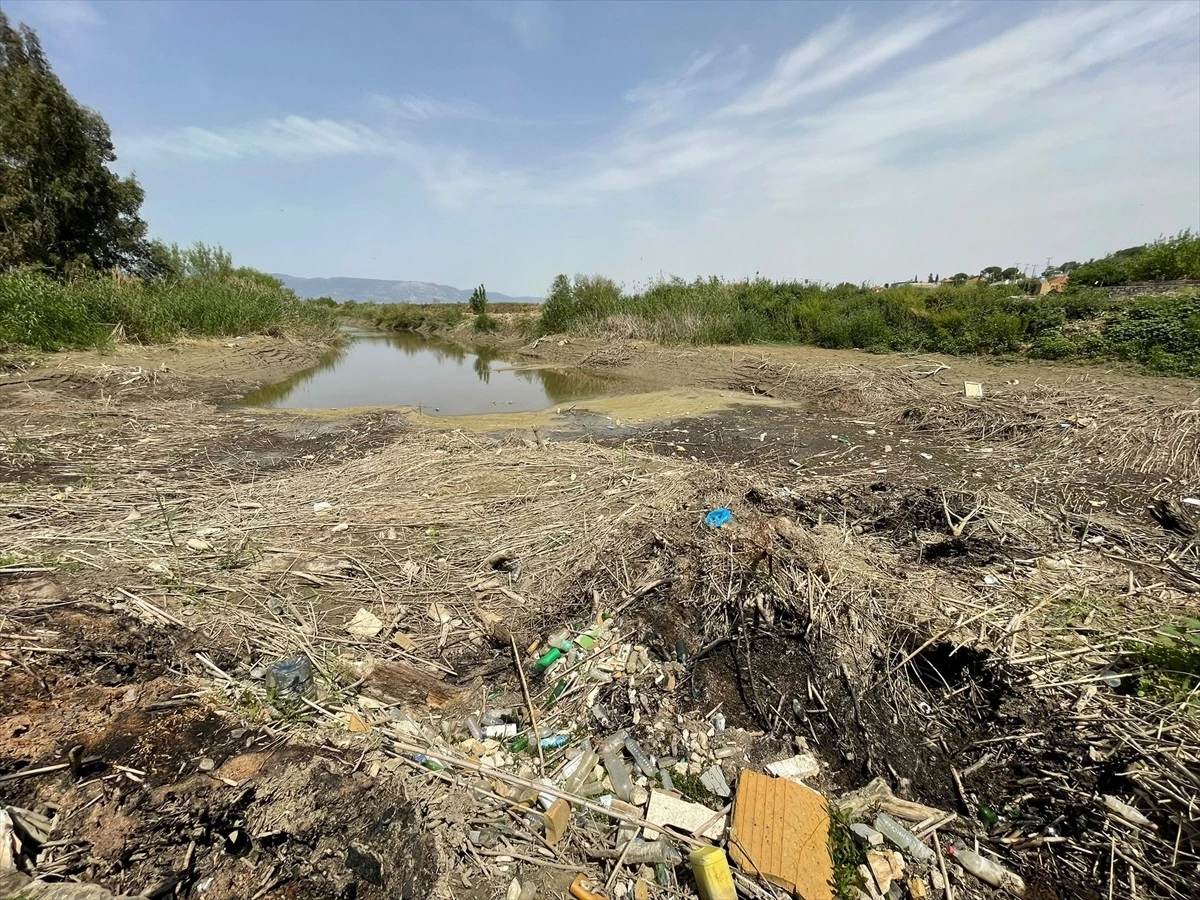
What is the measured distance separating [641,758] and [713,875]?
57 cm

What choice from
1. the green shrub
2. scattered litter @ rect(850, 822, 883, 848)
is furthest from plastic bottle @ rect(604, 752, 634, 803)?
the green shrub

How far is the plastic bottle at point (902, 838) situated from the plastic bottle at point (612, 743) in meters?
1.03

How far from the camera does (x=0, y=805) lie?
1716mm

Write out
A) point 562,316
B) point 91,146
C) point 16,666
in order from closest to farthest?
point 16,666 → point 91,146 → point 562,316

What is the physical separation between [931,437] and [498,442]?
5.61 metres

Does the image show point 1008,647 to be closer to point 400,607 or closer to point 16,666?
point 400,607

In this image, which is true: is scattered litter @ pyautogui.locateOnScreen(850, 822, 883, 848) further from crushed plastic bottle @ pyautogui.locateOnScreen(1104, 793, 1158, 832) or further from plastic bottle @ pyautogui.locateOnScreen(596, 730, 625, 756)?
plastic bottle @ pyautogui.locateOnScreen(596, 730, 625, 756)

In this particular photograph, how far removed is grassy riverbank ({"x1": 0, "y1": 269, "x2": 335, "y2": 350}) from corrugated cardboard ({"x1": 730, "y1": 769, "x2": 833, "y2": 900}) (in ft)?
50.8

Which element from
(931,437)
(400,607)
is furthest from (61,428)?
(931,437)

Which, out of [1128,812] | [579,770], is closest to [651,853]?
[579,770]

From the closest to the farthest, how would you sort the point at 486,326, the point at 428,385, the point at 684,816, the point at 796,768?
the point at 684,816 → the point at 796,768 → the point at 428,385 → the point at 486,326

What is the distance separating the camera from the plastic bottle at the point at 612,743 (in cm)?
227

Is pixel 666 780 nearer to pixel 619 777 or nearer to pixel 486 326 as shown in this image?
pixel 619 777

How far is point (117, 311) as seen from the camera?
12.7m
